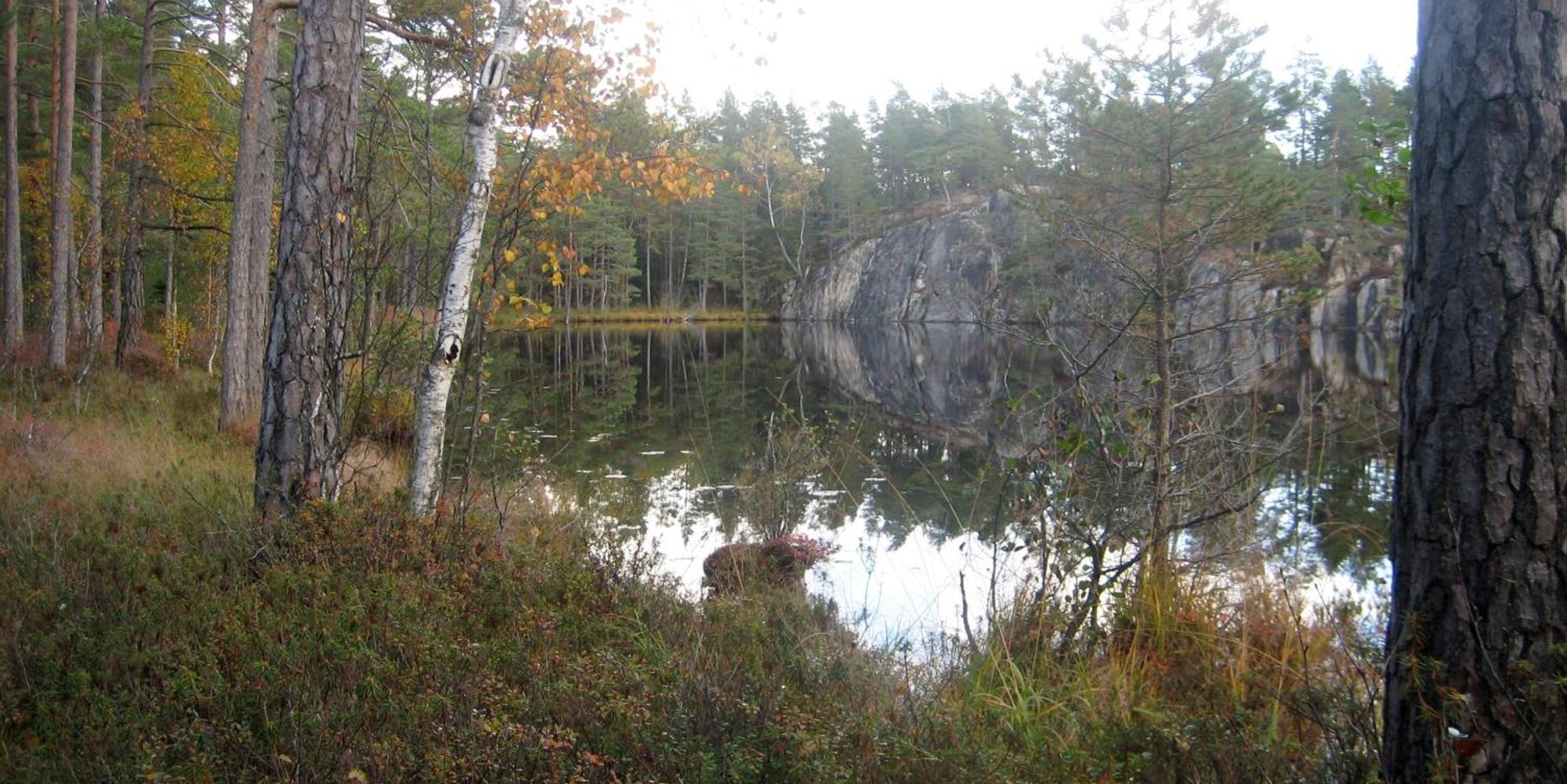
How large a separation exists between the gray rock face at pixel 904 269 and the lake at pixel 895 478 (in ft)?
104

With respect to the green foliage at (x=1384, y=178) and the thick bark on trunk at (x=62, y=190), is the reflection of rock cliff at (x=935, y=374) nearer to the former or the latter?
the green foliage at (x=1384, y=178)

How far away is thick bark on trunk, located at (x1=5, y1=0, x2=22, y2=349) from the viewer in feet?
51.4

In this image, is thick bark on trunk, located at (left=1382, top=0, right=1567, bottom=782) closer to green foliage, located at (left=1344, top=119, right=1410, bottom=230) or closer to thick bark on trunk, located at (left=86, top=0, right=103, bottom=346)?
green foliage, located at (left=1344, top=119, right=1410, bottom=230)

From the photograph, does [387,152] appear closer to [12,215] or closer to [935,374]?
[12,215]

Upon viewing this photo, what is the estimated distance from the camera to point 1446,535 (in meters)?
→ 2.47

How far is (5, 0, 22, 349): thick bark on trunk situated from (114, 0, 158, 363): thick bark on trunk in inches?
54.5

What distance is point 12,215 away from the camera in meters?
15.7

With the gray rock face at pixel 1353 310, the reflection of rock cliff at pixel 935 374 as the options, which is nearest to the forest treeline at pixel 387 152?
the reflection of rock cliff at pixel 935 374

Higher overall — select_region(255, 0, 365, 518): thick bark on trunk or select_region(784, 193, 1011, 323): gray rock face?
select_region(784, 193, 1011, 323): gray rock face

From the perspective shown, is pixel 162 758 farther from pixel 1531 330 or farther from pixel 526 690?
pixel 1531 330

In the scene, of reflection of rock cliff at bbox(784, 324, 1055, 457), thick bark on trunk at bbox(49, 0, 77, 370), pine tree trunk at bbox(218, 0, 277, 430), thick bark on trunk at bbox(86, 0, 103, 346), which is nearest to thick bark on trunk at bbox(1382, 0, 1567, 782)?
reflection of rock cliff at bbox(784, 324, 1055, 457)

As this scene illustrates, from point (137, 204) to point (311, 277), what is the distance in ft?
42.9

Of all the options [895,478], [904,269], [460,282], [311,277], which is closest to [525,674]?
[311,277]

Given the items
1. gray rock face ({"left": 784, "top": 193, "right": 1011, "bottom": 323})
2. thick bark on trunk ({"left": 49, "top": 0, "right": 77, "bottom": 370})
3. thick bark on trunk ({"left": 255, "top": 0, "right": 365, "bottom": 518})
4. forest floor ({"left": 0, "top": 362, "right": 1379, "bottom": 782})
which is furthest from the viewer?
gray rock face ({"left": 784, "top": 193, "right": 1011, "bottom": 323})
